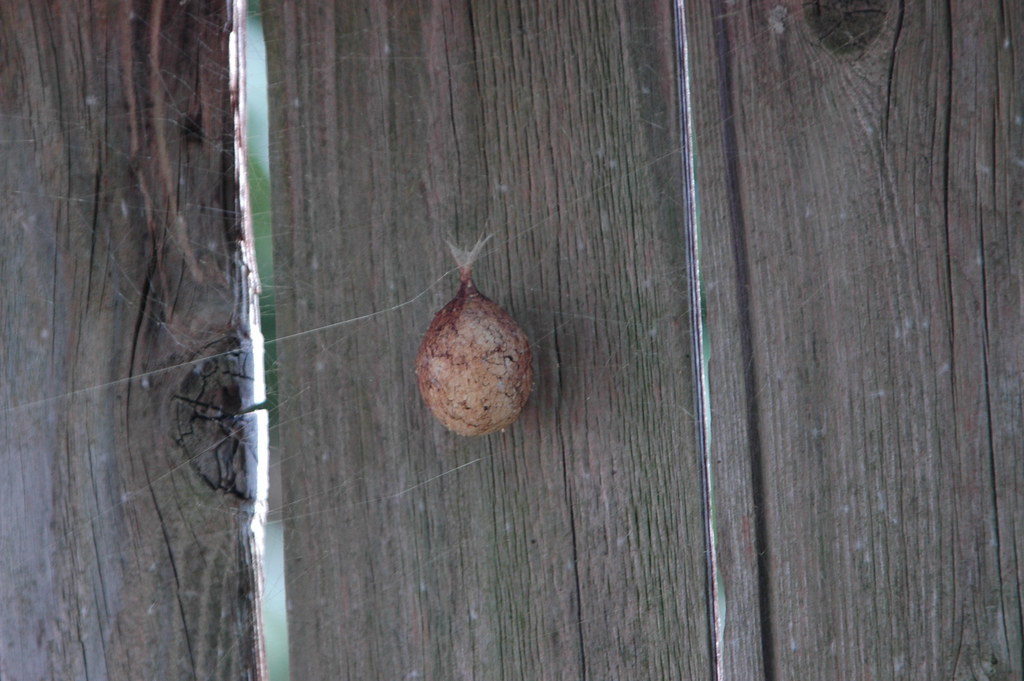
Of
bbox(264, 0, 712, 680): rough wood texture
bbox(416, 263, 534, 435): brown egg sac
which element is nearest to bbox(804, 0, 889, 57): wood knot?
bbox(264, 0, 712, 680): rough wood texture

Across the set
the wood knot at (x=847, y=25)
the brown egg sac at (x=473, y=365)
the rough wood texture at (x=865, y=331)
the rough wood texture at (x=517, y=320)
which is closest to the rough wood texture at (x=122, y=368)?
the rough wood texture at (x=517, y=320)

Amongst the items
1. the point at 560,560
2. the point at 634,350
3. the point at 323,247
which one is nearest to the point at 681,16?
the point at 634,350

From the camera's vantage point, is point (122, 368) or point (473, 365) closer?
point (473, 365)

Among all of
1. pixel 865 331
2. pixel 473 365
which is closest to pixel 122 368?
pixel 473 365

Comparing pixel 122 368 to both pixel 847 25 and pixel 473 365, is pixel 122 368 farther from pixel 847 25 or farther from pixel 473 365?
pixel 847 25

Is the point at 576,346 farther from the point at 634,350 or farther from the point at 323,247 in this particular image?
the point at 323,247

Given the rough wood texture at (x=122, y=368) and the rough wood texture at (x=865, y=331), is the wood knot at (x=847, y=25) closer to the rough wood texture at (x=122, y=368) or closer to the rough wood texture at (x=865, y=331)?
the rough wood texture at (x=865, y=331)
